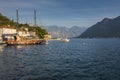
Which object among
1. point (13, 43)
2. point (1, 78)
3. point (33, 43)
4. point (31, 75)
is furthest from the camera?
point (33, 43)

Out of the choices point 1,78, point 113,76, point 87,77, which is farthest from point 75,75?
point 1,78

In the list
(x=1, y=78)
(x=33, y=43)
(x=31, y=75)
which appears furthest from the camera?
(x=33, y=43)

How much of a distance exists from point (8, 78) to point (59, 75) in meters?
7.50

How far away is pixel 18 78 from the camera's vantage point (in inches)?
1201

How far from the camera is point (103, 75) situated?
108 ft

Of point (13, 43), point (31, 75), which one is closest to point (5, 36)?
point (13, 43)

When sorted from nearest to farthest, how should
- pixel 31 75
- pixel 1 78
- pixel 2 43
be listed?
pixel 1 78 < pixel 31 75 < pixel 2 43

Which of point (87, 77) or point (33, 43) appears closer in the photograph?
point (87, 77)

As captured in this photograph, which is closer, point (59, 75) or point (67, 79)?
point (67, 79)

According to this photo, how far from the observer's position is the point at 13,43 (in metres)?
119

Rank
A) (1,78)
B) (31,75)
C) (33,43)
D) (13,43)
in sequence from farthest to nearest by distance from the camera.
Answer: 1. (33,43)
2. (13,43)
3. (31,75)
4. (1,78)

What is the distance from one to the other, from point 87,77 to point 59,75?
422 cm

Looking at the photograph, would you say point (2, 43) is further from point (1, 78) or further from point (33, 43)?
point (1, 78)

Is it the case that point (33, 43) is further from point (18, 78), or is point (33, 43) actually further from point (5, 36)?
point (18, 78)
